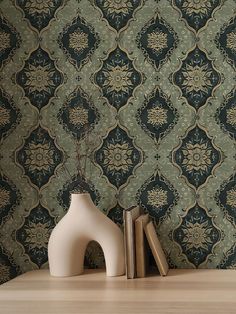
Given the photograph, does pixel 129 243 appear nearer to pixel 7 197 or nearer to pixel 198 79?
pixel 7 197

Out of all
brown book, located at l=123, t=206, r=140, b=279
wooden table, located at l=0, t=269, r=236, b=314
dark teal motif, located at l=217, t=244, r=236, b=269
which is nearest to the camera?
wooden table, located at l=0, t=269, r=236, b=314

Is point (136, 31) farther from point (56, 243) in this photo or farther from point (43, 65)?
point (56, 243)

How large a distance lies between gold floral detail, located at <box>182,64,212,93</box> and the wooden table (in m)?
0.70

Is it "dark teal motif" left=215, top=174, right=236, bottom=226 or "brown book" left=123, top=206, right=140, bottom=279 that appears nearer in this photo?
"brown book" left=123, top=206, right=140, bottom=279

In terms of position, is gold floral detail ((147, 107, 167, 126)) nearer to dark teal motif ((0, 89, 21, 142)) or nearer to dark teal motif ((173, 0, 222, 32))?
dark teal motif ((173, 0, 222, 32))


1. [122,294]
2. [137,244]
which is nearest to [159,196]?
[137,244]

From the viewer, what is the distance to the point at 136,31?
2.16m

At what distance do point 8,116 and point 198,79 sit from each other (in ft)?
2.52

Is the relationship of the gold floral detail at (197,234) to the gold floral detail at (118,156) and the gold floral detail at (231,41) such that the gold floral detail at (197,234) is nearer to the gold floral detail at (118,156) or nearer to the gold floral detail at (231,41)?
the gold floral detail at (118,156)

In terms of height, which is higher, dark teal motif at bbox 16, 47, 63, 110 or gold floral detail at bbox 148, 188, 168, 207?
dark teal motif at bbox 16, 47, 63, 110

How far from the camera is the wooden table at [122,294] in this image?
5.09 feet

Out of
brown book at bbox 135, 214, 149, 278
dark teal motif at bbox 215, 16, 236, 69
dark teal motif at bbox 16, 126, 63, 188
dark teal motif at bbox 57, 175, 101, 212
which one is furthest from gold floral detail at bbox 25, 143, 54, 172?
dark teal motif at bbox 215, 16, 236, 69

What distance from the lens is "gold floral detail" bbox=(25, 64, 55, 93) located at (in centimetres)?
219

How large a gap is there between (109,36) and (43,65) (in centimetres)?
29
